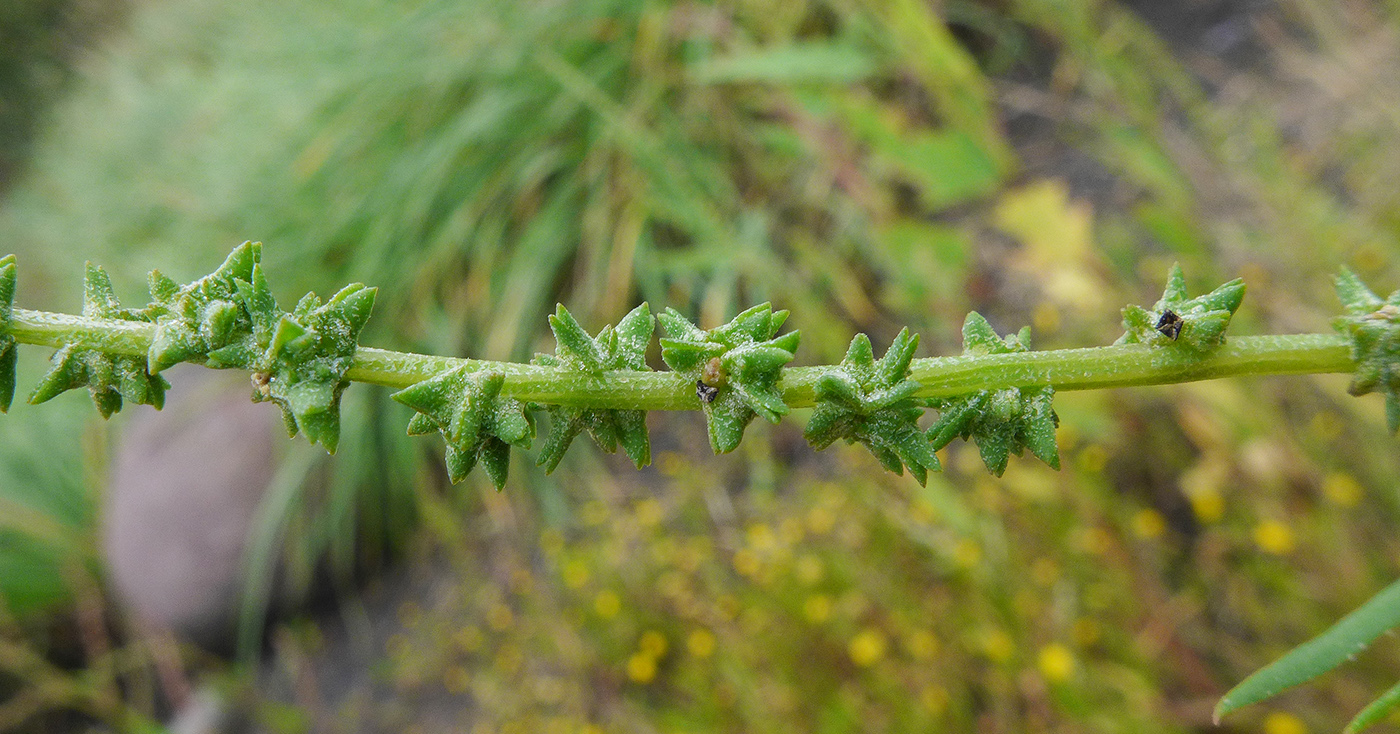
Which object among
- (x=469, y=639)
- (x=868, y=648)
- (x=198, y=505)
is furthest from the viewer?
(x=198, y=505)

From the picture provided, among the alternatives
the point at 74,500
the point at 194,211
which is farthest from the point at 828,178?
the point at 74,500

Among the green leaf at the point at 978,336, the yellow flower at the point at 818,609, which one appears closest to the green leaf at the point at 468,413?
the green leaf at the point at 978,336

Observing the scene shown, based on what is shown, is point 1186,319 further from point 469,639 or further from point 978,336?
point 469,639

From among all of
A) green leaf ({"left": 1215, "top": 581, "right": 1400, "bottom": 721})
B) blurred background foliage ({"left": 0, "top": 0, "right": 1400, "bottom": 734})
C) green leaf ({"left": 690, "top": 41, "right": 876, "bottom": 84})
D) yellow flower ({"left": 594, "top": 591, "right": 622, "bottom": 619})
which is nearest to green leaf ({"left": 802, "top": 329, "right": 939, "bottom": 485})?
green leaf ({"left": 1215, "top": 581, "right": 1400, "bottom": 721})

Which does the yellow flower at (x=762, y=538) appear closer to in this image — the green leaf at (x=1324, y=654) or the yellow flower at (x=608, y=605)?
the yellow flower at (x=608, y=605)

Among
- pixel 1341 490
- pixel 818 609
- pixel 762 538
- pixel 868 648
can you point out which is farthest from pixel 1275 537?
pixel 762 538

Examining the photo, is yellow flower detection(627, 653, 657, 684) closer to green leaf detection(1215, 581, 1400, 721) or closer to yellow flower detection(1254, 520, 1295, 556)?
yellow flower detection(1254, 520, 1295, 556)

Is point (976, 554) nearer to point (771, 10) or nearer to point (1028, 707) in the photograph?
point (1028, 707)
